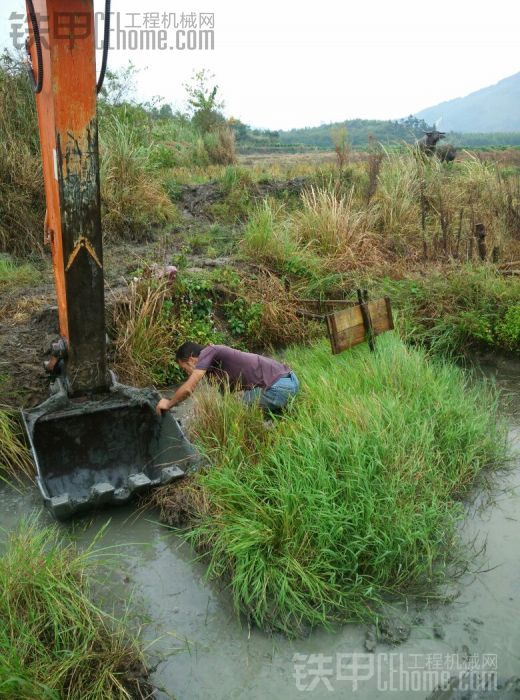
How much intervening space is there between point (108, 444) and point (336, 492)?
1.82 metres

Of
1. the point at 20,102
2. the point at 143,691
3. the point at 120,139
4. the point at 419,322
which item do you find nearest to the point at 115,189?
the point at 120,139

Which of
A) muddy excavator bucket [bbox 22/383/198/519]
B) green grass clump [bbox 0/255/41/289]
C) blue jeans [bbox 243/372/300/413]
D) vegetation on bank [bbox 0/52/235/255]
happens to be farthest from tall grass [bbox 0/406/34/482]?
vegetation on bank [bbox 0/52/235/255]

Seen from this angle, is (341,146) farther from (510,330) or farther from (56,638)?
(56,638)

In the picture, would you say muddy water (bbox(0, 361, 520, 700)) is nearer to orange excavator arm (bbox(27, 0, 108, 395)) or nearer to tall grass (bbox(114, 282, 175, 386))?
orange excavator arm (bbox(27, 0, 108, 395))

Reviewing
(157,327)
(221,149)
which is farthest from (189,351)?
(221,149)

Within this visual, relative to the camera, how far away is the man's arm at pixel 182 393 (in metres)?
4.88

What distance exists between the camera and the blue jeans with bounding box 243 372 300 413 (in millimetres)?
5277

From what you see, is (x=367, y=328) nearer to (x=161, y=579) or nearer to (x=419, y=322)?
(x=419, y=322)

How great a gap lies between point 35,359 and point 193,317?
1911 millimetres

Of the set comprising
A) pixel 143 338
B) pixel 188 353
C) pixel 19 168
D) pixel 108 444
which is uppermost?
pixel 19 168

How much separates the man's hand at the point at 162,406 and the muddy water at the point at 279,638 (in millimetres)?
932

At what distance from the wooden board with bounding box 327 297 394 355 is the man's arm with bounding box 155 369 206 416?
146 centimetres

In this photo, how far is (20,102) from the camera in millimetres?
9156

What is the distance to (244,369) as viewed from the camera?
543cm
